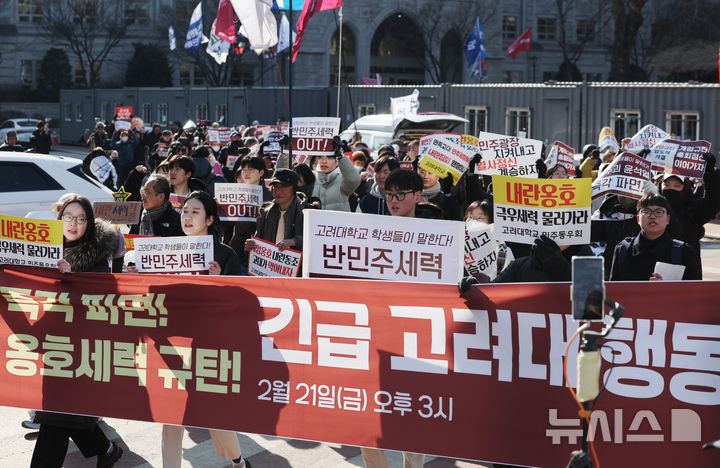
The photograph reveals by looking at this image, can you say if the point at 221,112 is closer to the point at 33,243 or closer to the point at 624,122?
the point at 624,122

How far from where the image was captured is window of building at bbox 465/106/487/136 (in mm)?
31609

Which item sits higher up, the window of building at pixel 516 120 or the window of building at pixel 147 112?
the window of building at pixel 147 112

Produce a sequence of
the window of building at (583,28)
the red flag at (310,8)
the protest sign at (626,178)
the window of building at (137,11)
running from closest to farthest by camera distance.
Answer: the protest sign at (626,178)
the red flag at (310,8)
the window of building at (137,11)
the window of building at (583,28)

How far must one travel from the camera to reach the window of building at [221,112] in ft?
144

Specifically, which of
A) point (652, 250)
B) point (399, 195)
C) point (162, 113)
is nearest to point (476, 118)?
point (162, 113)

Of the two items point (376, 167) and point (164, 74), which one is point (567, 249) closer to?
point (376, 167)

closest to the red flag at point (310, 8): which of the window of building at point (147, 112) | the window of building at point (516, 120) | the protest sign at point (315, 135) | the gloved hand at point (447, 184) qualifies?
the protest sign at point (315, 135)

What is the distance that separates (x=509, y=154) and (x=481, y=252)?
3327mm

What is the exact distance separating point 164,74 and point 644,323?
6281cm

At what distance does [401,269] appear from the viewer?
18.0 feet

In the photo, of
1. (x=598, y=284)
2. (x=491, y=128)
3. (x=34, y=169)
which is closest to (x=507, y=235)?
(x=598, y=284)

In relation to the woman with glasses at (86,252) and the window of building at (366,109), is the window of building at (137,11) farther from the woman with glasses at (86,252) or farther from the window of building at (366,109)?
the woman with glasses at (86,252)

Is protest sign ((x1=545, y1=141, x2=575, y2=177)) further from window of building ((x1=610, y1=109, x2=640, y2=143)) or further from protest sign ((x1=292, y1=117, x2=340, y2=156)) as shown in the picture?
window of building ((x1=610, y1=109, x2=640, y2=143))

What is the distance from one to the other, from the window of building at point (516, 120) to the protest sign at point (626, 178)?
67.7ft
